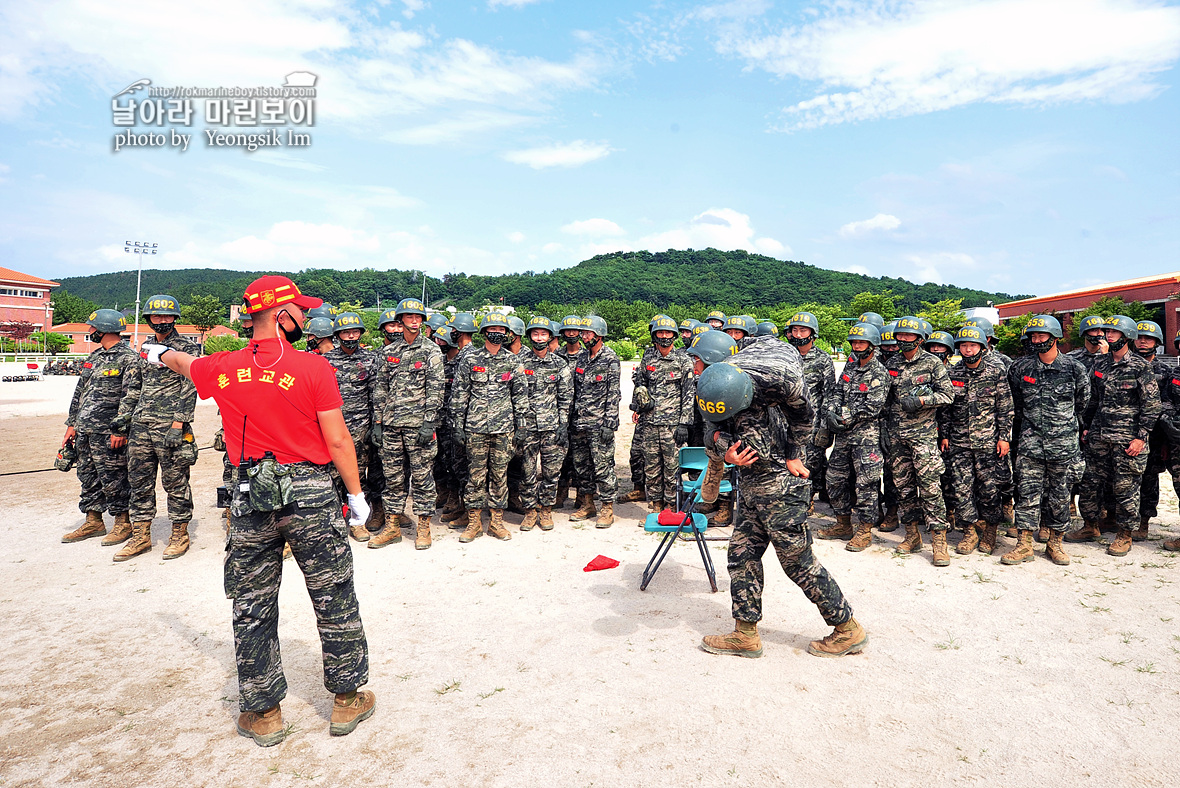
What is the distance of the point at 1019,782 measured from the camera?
10.5 ft

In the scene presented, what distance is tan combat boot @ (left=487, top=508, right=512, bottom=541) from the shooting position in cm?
734

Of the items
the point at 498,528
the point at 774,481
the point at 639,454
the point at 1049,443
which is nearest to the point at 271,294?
the point at 774,481

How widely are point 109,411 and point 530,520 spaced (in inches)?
191

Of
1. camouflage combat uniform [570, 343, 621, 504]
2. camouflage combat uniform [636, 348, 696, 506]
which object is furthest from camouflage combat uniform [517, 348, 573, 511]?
camouflage combat uniform [636, 348, 696, 506]

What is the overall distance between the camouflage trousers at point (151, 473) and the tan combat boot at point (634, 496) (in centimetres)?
545

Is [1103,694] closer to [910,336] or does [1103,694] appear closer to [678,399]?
[910,336]

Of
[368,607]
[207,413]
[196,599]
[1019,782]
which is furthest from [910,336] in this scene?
[207,413]

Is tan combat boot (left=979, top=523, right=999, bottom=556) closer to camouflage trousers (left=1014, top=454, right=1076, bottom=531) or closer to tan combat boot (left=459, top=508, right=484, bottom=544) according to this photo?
camouflage trousers (left=1014, top=454, right=1076, bottom=531)

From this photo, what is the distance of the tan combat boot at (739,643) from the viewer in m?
4.52

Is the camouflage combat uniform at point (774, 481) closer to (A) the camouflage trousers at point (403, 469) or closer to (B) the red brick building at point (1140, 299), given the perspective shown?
(A) the camouflage trousers at point (403, 469)

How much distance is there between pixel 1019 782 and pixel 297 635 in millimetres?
4760

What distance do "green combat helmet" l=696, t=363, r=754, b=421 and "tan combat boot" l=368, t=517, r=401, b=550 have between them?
456 centimetres

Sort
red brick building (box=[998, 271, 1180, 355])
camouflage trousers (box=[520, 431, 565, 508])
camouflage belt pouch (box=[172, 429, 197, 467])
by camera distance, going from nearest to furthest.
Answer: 1. camouflage belt pouch (box=[172, 429, 197, 467])
2. camouflage trousers (box=[520, 431, 565, 508])
3. red brick building (box=[998, 271, 1180, 355])

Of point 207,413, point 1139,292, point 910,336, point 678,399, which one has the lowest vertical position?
point 207,413
